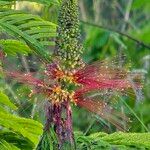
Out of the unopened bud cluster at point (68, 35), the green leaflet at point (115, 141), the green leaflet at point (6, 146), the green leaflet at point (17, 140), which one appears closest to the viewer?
the unopened bud cluster at point (68, 35)

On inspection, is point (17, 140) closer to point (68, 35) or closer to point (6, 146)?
point (6, 146)

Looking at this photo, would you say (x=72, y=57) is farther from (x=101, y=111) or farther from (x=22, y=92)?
(x=22, y=92)

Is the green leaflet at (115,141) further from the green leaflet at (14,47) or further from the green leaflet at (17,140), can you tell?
the green leaflet at (14,47)

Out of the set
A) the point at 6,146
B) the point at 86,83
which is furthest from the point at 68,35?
the point at 6,146

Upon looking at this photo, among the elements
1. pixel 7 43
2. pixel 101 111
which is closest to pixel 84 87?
pixel 101 111

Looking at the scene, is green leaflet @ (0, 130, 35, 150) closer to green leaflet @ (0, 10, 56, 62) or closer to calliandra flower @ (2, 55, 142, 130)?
green leaflet @ (0, 10, 56, 62)

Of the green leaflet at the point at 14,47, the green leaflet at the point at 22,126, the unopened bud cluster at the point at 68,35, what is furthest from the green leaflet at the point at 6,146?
the unopened bud cluster at the point at 68,35

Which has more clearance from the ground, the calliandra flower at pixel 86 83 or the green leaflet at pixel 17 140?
the calliandra flower at pixel 86 83

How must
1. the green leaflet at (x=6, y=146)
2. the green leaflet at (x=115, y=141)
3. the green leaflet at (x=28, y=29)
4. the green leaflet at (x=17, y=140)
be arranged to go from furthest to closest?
1. the green leaflet at (x=17, y=140)
2. the green leaflet at (x=6, y=146)
3. the green leaflet at (x=115, y=141)
4. the green leaflet at (x=28, y=29)

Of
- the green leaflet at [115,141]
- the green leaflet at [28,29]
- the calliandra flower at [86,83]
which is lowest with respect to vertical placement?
the green leaflet at [115,141]
